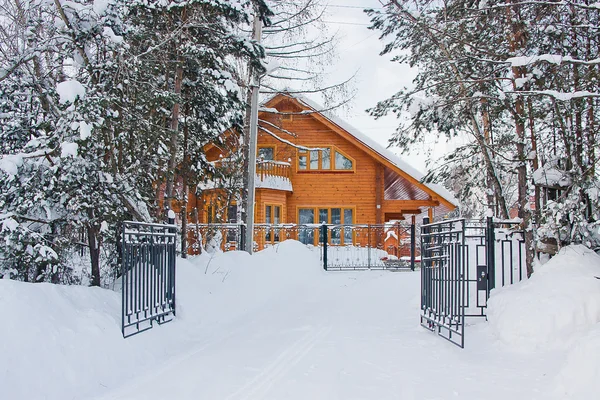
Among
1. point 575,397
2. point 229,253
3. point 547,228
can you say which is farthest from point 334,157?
point 575,397

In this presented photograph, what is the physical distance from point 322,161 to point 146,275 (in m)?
18.7

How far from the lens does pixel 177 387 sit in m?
5.13

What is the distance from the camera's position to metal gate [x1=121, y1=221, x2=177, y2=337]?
6.41 m

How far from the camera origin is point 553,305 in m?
6.23

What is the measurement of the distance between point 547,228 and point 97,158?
633 cm

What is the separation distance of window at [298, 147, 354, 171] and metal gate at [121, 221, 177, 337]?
17242mm

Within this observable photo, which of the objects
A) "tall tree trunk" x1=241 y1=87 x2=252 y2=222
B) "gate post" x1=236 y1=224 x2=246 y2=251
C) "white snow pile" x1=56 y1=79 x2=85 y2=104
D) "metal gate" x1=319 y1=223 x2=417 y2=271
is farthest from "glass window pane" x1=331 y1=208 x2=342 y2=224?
"white snow pile" x1=56 y1=79 x2=85 y2=104

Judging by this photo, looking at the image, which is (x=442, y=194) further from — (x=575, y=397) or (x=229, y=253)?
(x=575, y=397)

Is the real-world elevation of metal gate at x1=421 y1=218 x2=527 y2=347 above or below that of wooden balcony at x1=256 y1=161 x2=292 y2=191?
below

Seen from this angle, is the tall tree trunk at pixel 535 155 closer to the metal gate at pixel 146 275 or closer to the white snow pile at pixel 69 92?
the metal gate at pixel 146 275

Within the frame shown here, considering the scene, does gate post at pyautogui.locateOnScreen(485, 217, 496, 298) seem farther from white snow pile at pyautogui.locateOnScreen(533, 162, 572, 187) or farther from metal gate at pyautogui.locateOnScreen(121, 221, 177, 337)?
metal gate at pyautogui.locateOnScreen(121, 221, 177, 337)

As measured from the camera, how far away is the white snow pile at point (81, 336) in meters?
4.56

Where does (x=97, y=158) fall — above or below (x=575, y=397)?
above

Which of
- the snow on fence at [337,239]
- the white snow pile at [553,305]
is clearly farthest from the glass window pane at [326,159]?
the white snow pile at [553,305]
